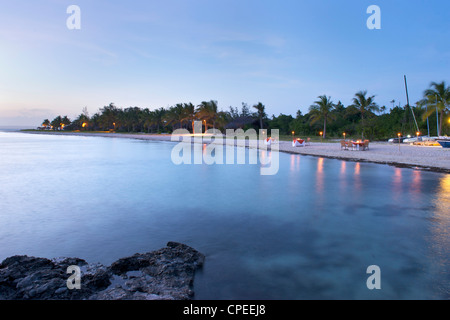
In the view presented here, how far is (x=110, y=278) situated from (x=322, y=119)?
3935cm

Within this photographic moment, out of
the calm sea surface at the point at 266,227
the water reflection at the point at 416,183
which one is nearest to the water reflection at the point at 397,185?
the calm sea surface at the point at 266,227

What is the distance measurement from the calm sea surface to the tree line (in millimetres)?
21338

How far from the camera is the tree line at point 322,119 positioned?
104ft

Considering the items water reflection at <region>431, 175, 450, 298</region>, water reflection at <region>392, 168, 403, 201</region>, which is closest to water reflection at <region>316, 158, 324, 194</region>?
water reflection at <region>392, 168, 403, 201</region>

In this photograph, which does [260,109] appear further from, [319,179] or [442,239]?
[442,239]

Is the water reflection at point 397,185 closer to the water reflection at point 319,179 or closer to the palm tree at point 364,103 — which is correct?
the water reflection at point 319,179

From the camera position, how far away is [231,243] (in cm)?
575

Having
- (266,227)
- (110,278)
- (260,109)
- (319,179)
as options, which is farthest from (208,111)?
(110,278)

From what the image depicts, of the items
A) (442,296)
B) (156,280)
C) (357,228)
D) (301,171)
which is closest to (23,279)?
(156,280)

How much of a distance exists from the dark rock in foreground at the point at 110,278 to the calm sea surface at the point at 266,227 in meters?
0.35

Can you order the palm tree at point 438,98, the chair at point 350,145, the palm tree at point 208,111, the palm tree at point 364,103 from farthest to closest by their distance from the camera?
the palm tree at point 208,111
the palm tree at point 364,103
the palm tree at point 438,98
the chair at point 350,145

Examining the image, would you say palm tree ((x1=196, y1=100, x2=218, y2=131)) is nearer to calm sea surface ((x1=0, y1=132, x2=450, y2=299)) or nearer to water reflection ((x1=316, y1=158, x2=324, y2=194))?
water reflection ((x1=316, y1=158, x2=324, y2=194))

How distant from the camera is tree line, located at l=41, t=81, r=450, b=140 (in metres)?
31.7
